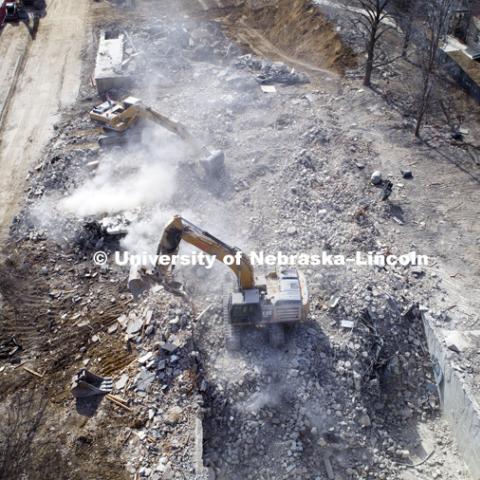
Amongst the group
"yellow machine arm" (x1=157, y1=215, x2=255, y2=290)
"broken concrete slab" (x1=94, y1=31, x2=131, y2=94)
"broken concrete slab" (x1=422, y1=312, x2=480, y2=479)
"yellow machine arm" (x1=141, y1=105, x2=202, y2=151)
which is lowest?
"broken concrete slab" (x1=422, y1=312, x2=480, y2=479)

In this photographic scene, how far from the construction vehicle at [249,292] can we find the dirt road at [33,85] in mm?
8180

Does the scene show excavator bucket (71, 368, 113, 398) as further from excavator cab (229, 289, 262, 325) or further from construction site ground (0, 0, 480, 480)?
excavator cab (229, 289, 262, 325)

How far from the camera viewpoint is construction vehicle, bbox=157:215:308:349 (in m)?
11.3

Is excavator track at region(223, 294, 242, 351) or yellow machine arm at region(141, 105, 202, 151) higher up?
yellow machine arm at region(141, 105, 202, 151)

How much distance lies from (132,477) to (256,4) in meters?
26.4

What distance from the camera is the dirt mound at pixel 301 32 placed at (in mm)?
23906

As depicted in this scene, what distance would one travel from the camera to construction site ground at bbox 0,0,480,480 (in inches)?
436

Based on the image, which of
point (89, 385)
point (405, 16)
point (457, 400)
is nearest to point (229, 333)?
point (89, 385)

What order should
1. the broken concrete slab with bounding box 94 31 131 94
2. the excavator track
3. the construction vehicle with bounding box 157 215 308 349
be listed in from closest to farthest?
the construction vehicle with bounding box 157 215 308 349 < the excavator track < the broken concrete slab with bounding box 94 31 131 94

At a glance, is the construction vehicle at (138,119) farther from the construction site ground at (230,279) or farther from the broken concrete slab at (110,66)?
the broken concrete slab at (110,66)

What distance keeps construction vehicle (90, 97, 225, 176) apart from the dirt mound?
9.43 m

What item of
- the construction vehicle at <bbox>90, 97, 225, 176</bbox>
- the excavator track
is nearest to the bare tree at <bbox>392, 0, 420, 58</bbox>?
the construction vehicle at <bbox>90, 97, 225, 176</bbox>

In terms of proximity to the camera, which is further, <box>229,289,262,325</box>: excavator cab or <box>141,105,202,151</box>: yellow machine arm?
<box>141,105,202,151</box>: yellow machine arm

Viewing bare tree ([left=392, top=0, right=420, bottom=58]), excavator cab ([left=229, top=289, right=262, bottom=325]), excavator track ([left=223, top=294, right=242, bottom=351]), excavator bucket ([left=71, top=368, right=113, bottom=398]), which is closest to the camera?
excavator bucket ([left=71, top=368, right=113, bottom=398])
